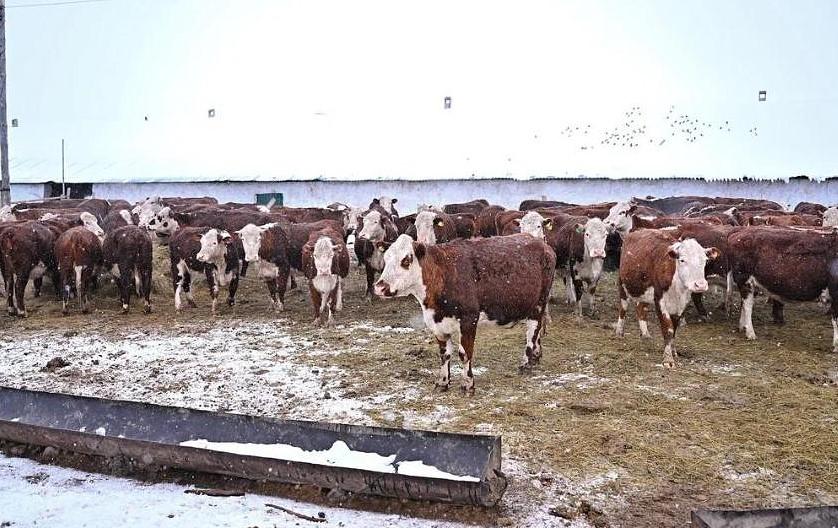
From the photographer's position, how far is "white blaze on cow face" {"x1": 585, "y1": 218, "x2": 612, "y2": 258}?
10766mm

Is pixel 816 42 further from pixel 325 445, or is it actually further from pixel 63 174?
pixel 325 445

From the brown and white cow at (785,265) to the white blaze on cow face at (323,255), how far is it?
18.9ft

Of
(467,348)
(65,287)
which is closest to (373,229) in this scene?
(65,287)

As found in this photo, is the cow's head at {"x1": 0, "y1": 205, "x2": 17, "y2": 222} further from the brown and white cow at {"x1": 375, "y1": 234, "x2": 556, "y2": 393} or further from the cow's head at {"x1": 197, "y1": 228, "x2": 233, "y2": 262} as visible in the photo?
the brown and white cow at {"x1": 375, "y1": 234, "x2": 556, "y2": 393}

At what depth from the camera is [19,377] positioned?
27.6ft

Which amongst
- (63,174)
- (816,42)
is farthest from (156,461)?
(816,42)

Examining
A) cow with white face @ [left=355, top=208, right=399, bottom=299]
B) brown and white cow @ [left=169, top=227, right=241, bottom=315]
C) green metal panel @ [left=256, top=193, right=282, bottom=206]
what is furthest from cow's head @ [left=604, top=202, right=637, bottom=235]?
green metal panel @ [left=256, top=193, right=282, bottom=206]

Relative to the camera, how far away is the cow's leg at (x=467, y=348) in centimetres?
738

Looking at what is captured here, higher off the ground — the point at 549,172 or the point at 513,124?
the point at 513,124

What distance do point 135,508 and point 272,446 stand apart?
1065 mm

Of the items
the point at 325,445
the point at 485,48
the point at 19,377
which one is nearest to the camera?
the point at 325,445

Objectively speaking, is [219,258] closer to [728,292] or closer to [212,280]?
[212,280]

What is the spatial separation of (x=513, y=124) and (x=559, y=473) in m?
28.6

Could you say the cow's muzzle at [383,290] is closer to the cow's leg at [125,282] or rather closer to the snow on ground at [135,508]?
the snow on ground at [135,508]
